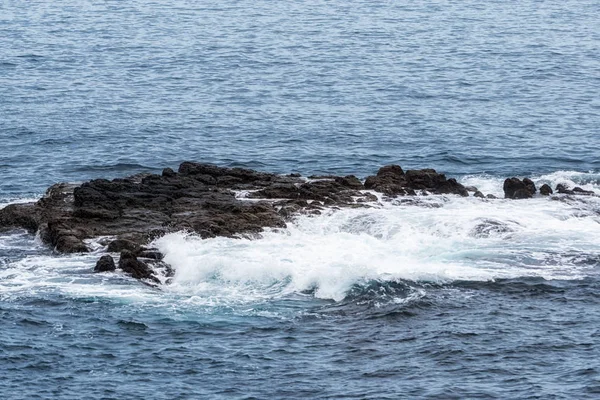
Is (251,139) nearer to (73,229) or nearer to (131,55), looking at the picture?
(73,229)

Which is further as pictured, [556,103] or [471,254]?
[556,103]

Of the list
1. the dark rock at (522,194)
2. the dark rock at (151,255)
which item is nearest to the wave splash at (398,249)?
the dark rock at (151,255)

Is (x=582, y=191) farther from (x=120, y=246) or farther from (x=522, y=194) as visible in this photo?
(x=120, y=246)

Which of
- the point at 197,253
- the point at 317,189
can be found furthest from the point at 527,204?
the point at 197,253

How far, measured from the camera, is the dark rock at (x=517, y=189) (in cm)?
6775

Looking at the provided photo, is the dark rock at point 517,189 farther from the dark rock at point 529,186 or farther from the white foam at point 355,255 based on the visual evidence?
the white foam at point 355,255

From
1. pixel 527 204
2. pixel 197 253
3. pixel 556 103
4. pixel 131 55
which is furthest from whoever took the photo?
pixel 131 55

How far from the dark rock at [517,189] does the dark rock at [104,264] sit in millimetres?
22403

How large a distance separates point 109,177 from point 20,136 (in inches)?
471

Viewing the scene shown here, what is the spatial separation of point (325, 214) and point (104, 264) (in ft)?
40.0

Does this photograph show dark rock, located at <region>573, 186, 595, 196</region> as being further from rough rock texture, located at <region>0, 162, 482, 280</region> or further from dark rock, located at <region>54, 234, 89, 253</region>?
dark rock, located at <region>54, 234, 89, 253</region>

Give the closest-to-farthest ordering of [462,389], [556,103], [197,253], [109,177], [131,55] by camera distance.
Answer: [462,389] < [197,253] < [109,177] < [556,103] < [131,55]

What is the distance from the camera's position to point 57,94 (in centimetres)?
9550

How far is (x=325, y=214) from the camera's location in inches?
2499
